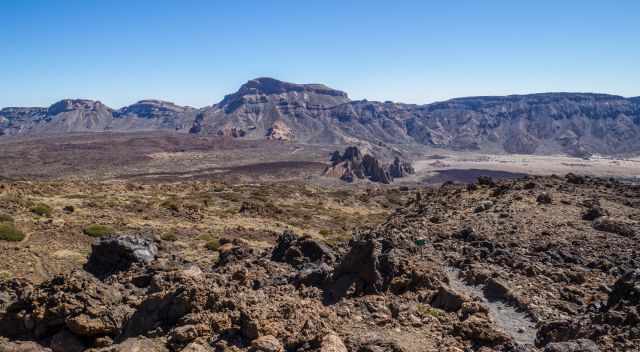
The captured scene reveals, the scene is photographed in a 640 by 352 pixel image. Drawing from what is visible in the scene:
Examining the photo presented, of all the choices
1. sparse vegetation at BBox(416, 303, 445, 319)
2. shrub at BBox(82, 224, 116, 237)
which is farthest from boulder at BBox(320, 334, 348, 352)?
shrub at BBox(82, 224, 116, 237)

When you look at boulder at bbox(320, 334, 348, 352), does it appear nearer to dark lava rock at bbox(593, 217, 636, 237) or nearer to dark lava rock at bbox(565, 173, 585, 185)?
dark lava rock at bbox(593, 217, 636, 237)

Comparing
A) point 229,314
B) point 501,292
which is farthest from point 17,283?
point 501,292

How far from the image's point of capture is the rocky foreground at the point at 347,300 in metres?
9.14

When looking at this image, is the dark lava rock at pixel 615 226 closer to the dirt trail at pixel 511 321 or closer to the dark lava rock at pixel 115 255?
the dirt trail at pixel 511 321

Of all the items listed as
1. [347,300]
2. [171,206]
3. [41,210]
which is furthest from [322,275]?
[171,206]

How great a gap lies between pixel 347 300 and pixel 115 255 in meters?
10.9

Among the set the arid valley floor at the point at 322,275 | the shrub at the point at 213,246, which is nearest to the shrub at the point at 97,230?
the arid valley floor at the point at 322,275

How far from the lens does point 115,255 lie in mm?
17875

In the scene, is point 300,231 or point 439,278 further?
point 300,231

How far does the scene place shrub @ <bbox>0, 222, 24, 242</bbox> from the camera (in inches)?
810

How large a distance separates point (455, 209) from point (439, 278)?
15.6 metres

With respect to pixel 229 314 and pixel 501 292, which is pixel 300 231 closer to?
pixel 501 292

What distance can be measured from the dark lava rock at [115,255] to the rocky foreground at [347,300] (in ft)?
0.16

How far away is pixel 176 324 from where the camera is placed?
9820 millimetres
